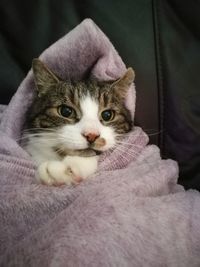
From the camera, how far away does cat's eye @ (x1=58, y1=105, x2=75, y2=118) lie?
1052mm

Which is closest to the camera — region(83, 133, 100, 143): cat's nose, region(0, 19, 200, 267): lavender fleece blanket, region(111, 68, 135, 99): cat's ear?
region(0, 19, 200, 267): lavender fleece blanket

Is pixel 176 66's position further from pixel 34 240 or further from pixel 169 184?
pixel 34 240

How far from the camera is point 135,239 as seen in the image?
85cm

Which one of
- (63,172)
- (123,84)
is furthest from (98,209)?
(123,84)

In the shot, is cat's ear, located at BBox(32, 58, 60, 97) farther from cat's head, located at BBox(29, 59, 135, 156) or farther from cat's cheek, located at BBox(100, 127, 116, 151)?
cat's cheek, located at BBox(100, 127, 116, 151)

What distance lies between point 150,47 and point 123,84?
119 millimetres

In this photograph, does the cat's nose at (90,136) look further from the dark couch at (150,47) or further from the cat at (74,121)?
the dark couch at (150,47)

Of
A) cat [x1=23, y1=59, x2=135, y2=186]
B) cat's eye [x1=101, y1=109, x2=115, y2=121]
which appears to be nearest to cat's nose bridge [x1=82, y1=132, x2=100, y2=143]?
cat [x1=23, y1=59, x2=135, y2=186]

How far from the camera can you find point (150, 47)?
1.12 meters

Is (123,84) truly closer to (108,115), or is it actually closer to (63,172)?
(108,115)

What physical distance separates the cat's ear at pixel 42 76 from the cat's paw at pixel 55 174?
263mm

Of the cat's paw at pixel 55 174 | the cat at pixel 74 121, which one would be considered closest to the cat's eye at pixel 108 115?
the cat at pixel 74 121

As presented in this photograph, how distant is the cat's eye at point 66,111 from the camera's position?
3.45ft

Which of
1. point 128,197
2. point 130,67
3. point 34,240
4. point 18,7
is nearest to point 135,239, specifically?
point 128,197
